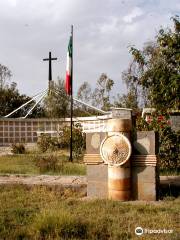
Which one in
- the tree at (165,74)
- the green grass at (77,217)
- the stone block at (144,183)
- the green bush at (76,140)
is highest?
the tree at (165,74)

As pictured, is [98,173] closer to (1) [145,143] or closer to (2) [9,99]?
(1) [145,143]

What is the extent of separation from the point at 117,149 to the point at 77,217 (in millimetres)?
1514

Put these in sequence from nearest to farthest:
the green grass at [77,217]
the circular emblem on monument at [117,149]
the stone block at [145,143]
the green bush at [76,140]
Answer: the green grass at [77,217] → the circular emblem on monument at [117,149] → the stone block at [145,143] → the green bush at [76,140]

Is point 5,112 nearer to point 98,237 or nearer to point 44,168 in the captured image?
point 44,168

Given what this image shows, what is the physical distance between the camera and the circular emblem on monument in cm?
674

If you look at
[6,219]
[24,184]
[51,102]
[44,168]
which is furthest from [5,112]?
[6,219]

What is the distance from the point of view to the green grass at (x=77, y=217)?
5.01 metres

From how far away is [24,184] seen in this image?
8062 millimetres

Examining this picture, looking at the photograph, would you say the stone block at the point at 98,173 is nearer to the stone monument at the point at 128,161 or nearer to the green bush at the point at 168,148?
the stone monument at the point at 128,161

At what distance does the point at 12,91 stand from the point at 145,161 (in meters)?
30.1

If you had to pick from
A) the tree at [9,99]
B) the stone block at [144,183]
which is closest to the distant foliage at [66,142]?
the stone block at [144,183]

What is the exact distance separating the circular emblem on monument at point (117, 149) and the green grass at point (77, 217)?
630 mm

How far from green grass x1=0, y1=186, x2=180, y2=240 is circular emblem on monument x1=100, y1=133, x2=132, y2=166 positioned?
630 millimetres

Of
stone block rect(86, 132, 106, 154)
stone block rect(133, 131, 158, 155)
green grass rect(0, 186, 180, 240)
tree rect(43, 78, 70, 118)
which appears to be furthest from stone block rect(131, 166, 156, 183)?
tree rect(43, 78, 70, 118)
